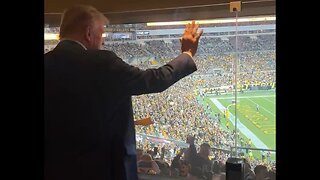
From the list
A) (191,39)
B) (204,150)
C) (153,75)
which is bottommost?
(204,150)

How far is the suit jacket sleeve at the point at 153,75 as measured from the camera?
1.28 m

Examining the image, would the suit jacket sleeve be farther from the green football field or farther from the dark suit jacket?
the green football field

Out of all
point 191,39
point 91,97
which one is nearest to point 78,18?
point 91,97

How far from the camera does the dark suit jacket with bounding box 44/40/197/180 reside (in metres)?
1.32

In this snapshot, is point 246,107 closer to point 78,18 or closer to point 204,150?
point 204,150

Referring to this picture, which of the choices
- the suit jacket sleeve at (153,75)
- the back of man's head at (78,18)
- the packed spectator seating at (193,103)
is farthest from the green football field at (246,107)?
the back of man's head at (78,18)

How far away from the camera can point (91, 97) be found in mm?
1378

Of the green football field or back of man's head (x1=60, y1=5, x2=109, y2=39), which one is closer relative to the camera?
the green football field

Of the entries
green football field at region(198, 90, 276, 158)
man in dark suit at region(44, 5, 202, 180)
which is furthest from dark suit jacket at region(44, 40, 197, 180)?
green football field at region(198, 90, 276, 158)

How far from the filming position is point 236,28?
4.25 feet

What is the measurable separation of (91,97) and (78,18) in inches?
12.0
